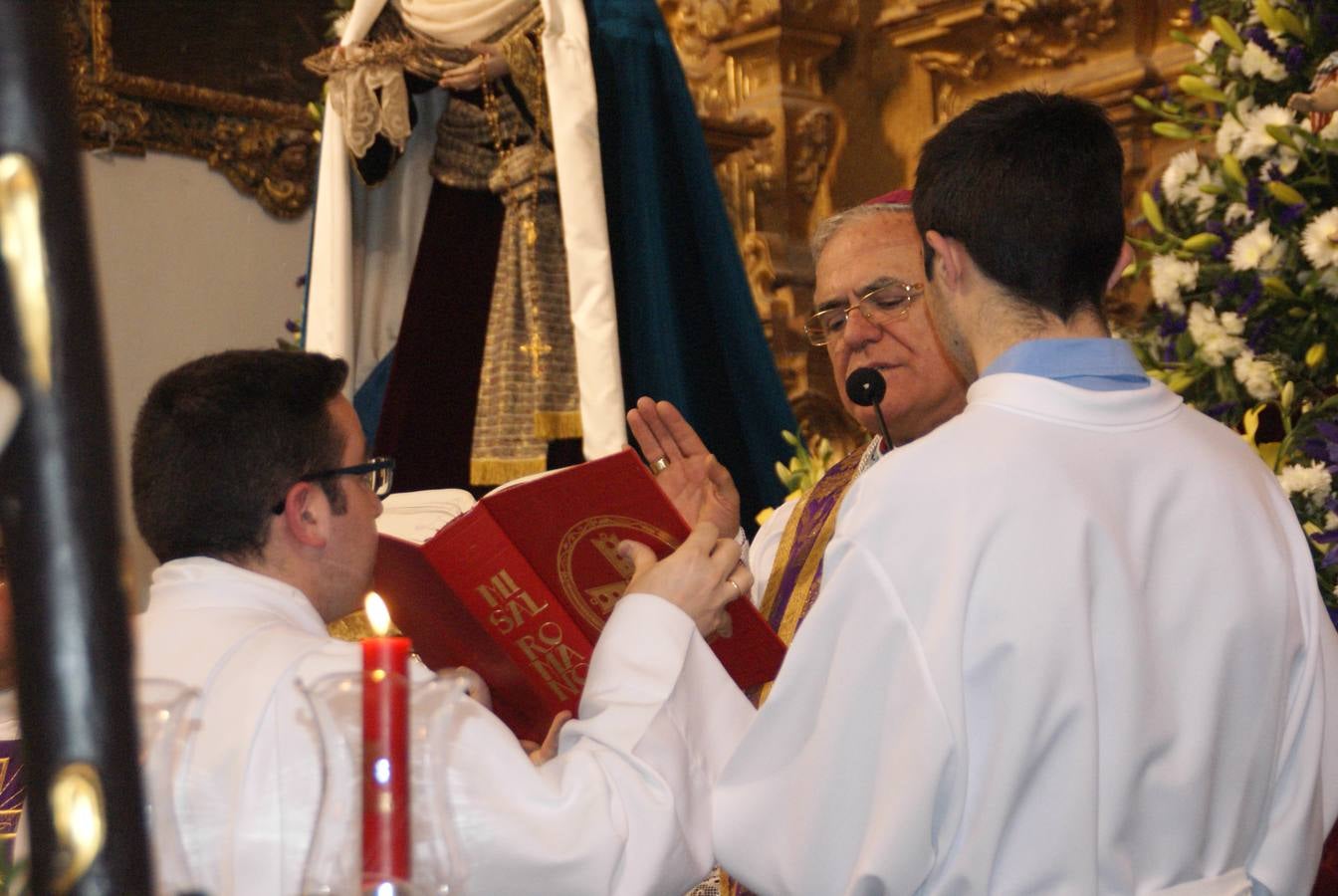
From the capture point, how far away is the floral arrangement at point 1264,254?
10.9ft

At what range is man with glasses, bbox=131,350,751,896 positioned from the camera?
1.75 m

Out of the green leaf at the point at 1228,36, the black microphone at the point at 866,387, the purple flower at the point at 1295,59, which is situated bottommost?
the black microphone at the point at 866,387

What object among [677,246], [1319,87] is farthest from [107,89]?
[1319,87]

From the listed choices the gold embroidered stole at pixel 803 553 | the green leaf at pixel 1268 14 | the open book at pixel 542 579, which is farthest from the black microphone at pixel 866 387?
the green leaf at pixel 1268 14

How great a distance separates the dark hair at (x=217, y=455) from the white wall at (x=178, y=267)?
13.5 feet

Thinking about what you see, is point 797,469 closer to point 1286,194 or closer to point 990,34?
point 1286,194

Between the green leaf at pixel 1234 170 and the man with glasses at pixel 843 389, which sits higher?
the green leaf at pixel 1234 170

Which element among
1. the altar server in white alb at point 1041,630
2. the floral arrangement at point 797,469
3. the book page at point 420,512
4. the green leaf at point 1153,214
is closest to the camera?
the altar server in white alb at point 1041,630

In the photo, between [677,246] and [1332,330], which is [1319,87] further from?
[677,246]

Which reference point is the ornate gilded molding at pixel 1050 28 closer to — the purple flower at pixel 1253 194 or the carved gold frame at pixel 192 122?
the purple flower at pixel 1253 194

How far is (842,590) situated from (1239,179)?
2140 mm

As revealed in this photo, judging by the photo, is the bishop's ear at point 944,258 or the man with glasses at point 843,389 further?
the man with glasses at point 843,389

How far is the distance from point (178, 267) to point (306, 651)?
4722 millimetres

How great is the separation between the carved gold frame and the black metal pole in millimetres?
5617
